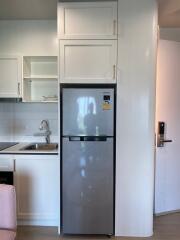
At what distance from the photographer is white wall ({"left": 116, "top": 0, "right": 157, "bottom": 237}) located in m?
2.76

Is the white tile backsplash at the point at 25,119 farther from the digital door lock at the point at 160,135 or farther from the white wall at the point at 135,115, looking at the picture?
the digital door lock at the point at 160,135

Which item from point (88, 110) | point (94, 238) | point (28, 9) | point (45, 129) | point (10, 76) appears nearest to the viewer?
point (88, 110)

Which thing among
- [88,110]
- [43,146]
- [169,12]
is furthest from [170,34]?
[43,146]

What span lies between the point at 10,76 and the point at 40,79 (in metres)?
0.38

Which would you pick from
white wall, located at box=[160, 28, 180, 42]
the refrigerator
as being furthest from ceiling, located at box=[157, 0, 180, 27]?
the refrigerator

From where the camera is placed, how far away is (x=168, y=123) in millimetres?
3506

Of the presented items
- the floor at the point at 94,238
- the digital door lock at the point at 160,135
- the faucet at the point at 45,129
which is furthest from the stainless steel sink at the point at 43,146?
the digital door lock at the point at 160,135

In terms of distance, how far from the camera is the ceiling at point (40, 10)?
286cm

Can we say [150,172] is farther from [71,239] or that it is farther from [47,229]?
[47,229]

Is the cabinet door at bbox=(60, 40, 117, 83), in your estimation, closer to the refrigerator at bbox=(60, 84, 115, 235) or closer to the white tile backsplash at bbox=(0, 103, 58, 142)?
the refrigerator at bbox=(60, 84, 115, 235)

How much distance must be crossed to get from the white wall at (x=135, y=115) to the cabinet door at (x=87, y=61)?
0.11 metres

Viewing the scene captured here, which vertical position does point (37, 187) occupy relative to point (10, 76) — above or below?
below

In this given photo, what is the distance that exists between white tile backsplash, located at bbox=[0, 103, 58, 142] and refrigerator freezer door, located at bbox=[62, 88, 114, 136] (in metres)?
0.87

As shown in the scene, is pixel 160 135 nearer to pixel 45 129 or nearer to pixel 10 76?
pixel 45 129
